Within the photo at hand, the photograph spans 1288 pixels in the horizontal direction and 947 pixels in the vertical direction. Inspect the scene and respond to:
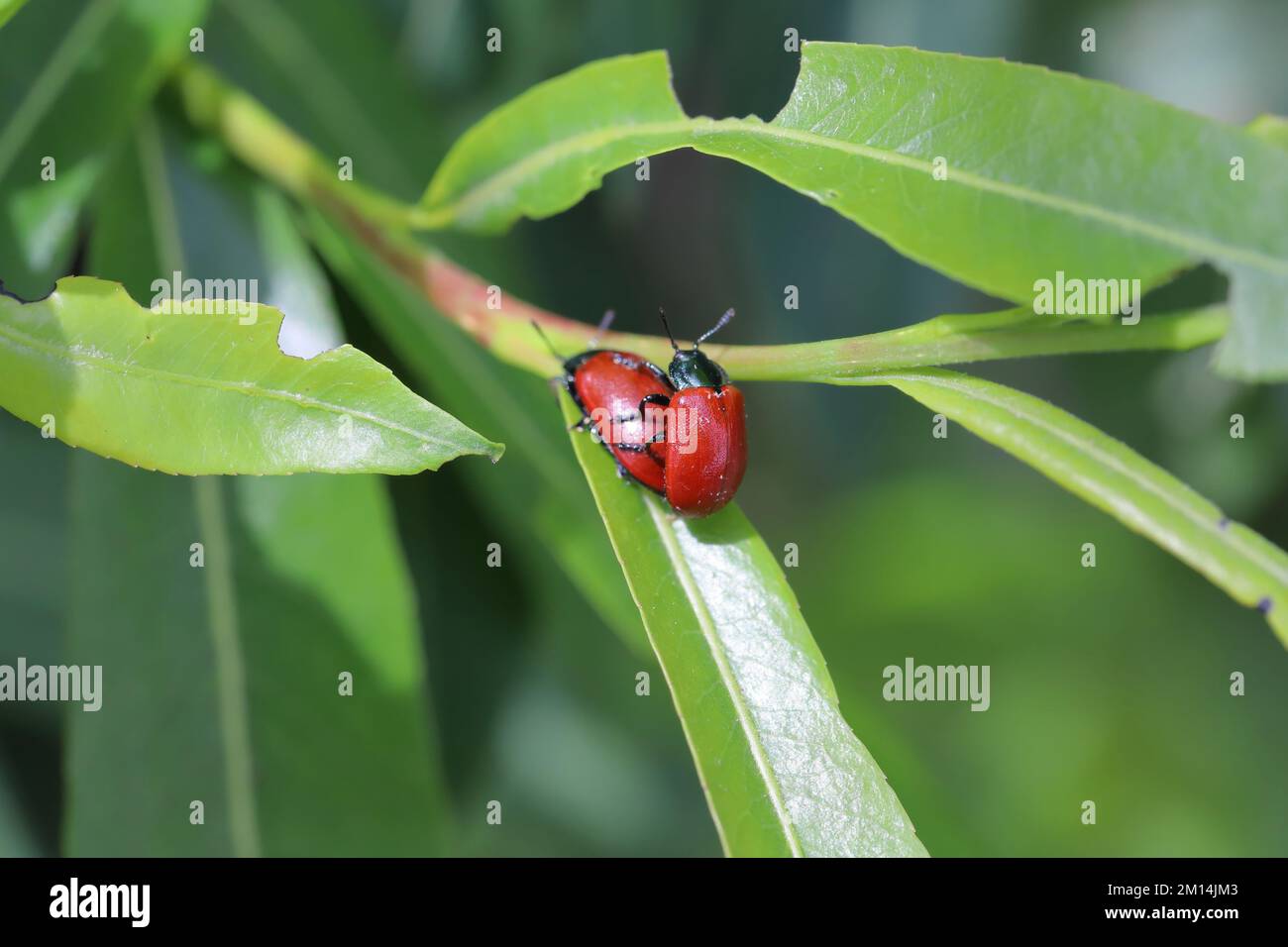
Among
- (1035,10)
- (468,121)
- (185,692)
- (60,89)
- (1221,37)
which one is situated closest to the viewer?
(60,89)

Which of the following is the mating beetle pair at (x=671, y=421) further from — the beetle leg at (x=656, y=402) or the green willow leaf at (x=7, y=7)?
the green willow leaf at (x=7, y=7)

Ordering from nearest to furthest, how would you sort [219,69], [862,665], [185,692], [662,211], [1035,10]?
1. [185,692]
2. [219,69]
3. [1035,10]
4. [862,665]
5. [662,211]

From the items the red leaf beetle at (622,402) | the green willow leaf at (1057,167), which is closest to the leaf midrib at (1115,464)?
the green willow leaf at (1057,167)

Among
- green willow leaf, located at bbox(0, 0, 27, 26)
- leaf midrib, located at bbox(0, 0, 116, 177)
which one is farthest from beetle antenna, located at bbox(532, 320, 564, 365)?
leaf midrib, located at bbox(0, 0, 116, 177)

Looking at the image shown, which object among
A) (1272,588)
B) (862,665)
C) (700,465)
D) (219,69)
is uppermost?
(219,69)

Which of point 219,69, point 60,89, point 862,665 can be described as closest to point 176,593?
point 60,89

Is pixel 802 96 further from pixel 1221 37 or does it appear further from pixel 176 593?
pixel 1221 37

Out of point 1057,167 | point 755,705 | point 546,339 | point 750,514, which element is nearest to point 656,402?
point 546,339

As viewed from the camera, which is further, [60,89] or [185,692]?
[185,692]

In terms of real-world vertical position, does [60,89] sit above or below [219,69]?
below
